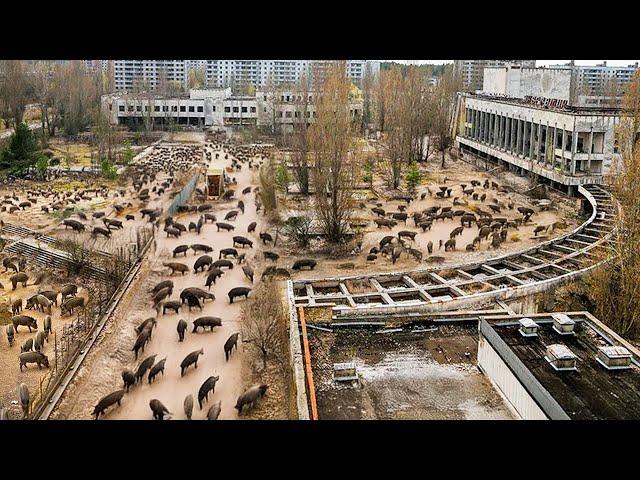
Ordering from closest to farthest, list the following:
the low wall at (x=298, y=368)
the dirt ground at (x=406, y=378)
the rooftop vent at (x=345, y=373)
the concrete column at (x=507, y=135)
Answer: the low wall at (x=298, y=368), the dirt ground at (x=406, y=378), the rooftop vent at (x=345, y=373), the concrete column at (x=507, y=135)

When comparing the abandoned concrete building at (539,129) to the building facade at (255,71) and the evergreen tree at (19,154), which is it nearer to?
the evergreen tree at (19,154)

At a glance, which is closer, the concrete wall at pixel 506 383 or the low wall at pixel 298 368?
the concrete wall at pixel 506 383

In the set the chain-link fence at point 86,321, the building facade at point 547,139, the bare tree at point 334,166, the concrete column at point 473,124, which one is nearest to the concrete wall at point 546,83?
the building facade at point 547,139

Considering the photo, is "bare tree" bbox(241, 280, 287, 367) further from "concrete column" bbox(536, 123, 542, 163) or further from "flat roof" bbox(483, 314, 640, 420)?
"concrete column" bbox(536, 123, 542, 163)

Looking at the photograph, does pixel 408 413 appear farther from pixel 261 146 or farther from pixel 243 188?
pixel 261 146

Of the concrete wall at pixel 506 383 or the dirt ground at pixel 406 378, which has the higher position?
the concrete wall at pixel 506 383

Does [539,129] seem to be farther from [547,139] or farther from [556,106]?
[556,106]

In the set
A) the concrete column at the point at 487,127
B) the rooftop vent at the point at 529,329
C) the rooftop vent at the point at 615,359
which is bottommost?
the rooftop vent at the point at 615,359

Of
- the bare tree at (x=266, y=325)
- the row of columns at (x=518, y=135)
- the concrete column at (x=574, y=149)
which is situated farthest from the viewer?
the row of columns at (x=518, y=135)
